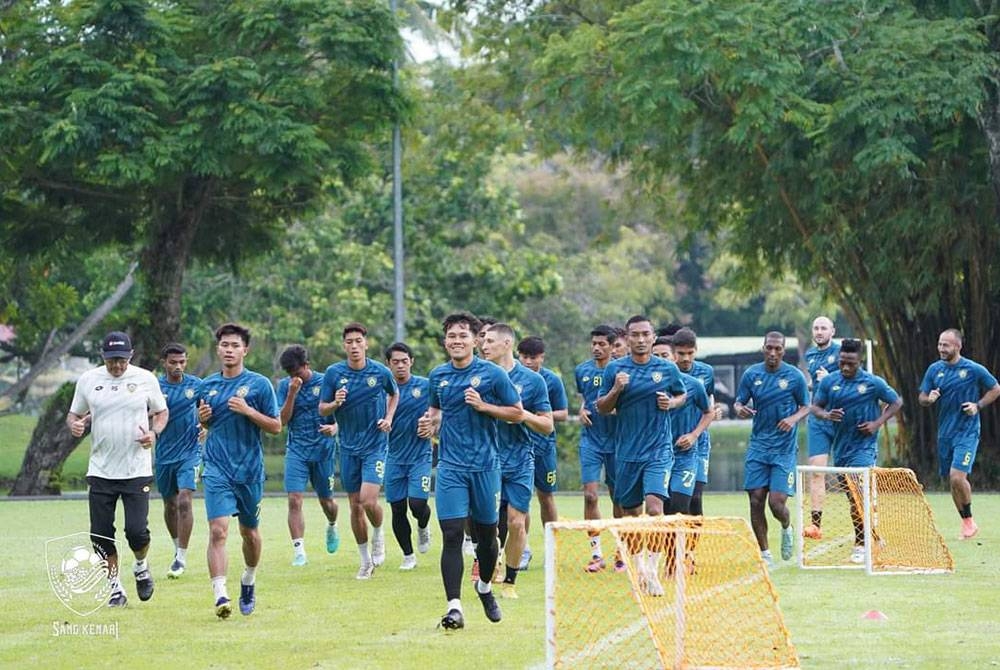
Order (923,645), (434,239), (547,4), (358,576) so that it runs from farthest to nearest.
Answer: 1. (434,239)
2. (547,4)
3. (358,576)
4. (923,645)

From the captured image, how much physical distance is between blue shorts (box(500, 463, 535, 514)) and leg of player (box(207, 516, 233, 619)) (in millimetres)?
2216

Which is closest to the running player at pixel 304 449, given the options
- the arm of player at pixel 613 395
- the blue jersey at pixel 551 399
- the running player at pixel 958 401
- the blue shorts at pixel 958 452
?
the blue jersey at pixel 551 399

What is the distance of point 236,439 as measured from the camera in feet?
40.5

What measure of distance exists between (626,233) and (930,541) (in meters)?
48.1

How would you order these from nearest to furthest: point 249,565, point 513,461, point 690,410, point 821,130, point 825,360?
point 249,565, point 513,461, point 690,410, point 825,360, point 821,130

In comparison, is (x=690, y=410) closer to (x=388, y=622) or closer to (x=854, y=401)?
(x=854, y=401)

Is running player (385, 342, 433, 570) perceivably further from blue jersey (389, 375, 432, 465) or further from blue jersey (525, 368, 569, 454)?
blue jersey (525, 368, 569, 454)

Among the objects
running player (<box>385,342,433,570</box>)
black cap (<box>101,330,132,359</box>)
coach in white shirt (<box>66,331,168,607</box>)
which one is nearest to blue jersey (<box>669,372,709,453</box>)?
running player (<box>385,342,433,570</box>)

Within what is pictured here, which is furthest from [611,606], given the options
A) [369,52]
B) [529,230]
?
[529,230]

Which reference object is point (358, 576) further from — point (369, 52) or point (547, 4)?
point (547, 4)

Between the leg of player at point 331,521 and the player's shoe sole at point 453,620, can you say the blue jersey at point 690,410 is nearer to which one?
the leg of player at point 331,521

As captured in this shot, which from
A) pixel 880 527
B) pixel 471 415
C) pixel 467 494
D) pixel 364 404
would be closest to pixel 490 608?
pixel 467 494

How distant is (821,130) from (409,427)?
12174 millimetres

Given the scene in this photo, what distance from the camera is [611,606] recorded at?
13.1 meters
